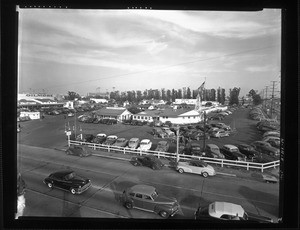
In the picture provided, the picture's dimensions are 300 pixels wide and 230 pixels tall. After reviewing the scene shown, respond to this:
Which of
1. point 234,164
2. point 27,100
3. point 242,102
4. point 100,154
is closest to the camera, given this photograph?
point 27,100

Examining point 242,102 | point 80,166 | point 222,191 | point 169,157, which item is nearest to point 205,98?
point 242,102

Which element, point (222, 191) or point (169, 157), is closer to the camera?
point (222, 191)

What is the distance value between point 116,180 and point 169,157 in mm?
721

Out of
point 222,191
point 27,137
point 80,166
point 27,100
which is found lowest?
point 222,191

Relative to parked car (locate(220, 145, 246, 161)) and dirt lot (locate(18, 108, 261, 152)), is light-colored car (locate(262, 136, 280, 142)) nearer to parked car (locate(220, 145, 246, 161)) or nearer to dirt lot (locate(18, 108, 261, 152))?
dirt lot (locate(18, 108, 261, 152))

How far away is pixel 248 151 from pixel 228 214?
812 mm

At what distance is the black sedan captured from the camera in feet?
6.63

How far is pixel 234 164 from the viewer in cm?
219

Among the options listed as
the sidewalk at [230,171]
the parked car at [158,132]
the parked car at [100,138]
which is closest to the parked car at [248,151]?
the sidewalk at [230,171]

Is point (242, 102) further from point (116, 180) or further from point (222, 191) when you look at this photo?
point (116, 180)

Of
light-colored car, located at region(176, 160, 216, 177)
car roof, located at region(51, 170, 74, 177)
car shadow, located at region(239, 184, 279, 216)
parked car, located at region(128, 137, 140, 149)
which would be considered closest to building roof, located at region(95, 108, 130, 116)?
parked car, located at region(128, 137, 140, 149)

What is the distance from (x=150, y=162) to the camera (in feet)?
7.41

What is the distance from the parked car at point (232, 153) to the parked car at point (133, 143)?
1065 millimetres

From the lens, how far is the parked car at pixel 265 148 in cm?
185
